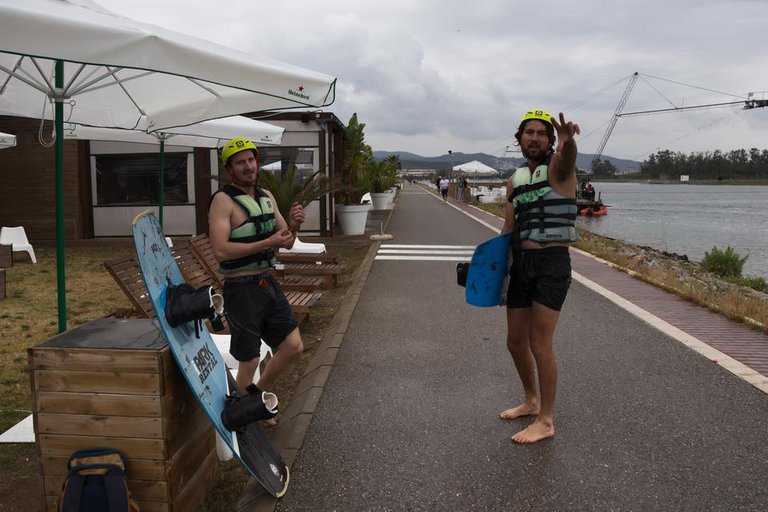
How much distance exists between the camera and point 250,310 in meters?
3.43

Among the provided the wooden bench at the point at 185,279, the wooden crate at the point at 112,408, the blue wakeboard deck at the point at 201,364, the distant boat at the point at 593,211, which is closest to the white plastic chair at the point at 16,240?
the wooden bench at the point at 185,279

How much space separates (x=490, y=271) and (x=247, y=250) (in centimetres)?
150

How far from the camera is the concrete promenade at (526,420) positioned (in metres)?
3.16

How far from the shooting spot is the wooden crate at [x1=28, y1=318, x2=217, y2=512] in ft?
8.57

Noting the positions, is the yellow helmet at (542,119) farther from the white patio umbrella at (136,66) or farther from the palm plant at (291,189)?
the palm plant at (291,189)

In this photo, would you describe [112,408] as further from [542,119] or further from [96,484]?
[542,119]

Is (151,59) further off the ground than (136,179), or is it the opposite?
(151,59)

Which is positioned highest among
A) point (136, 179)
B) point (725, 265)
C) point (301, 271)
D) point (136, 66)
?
point (136, 66)

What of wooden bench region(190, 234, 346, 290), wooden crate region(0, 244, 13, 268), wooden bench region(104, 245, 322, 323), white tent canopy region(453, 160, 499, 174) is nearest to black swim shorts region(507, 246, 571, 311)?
wooden bench region(104, 245, 322, 323)

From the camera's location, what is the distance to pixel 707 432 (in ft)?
12.6

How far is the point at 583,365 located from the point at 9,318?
6210 mm

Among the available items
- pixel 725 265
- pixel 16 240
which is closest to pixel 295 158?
pixel 16 240

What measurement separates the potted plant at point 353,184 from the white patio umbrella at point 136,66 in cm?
711

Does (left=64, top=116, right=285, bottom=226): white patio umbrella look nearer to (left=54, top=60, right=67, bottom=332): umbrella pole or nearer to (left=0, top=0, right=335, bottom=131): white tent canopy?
Result: (left=0, top=0, right=335, bottom=131): white tent canopy
